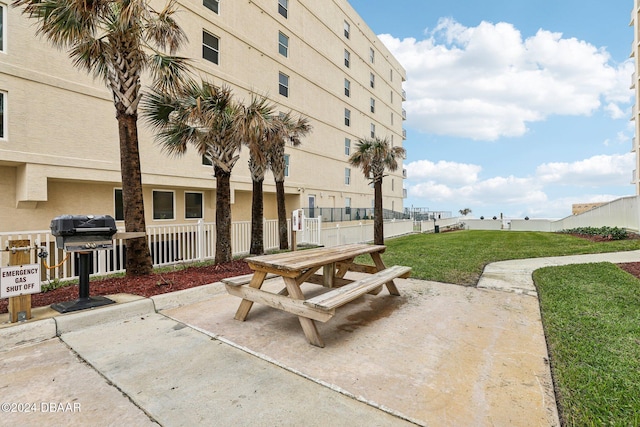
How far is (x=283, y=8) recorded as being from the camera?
17781mm

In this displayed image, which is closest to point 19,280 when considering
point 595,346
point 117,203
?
point 595,346

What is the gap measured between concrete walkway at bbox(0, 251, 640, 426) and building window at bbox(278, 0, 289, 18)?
18369 millimetres

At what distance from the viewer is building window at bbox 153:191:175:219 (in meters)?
12.4

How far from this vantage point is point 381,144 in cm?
1478

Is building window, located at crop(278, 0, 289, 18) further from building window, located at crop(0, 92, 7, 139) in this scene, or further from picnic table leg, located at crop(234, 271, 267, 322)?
picnic table leg, located at crop(234, 271, 267, 322)

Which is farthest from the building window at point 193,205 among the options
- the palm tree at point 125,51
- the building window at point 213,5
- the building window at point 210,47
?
the building window at point 213,5

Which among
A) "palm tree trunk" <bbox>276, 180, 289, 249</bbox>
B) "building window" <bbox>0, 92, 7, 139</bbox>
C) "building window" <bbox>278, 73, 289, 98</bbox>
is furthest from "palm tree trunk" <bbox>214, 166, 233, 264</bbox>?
"building window" <bbox>278, 73, 289, 98</bbox>

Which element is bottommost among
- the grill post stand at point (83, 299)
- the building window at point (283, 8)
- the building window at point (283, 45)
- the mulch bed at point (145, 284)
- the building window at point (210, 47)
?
the mulch bed at point (145, 284)

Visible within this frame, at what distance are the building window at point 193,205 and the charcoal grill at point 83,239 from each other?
9462 mm

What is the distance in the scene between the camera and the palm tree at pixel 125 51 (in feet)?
18.3

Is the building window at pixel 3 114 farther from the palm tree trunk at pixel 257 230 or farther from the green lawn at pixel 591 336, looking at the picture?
the green lawn at pixel 591 336

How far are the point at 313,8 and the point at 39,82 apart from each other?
55.9ft

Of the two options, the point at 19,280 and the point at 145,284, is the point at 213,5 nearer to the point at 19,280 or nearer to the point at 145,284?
the point at 145,284

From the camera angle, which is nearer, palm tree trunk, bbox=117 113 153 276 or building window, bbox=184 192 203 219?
palm tree trunk, bbox=117 113 153 276
